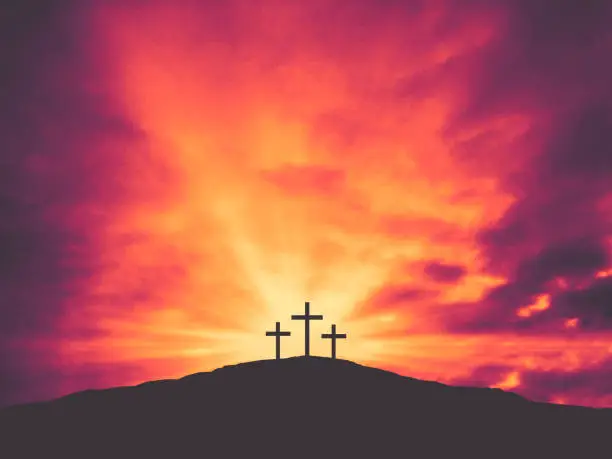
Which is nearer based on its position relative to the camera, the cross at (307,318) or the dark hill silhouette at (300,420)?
the dark hill silhouette at (300,420)

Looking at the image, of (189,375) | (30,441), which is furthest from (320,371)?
(30,441)

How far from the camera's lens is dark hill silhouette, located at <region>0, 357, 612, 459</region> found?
27516 mm

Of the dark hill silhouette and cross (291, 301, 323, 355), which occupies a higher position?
cross (291, 301, 323, 355)

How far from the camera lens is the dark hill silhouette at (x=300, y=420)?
90.3ft

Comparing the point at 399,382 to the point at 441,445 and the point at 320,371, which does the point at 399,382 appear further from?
the point at 441,445

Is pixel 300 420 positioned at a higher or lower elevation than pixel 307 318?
lower

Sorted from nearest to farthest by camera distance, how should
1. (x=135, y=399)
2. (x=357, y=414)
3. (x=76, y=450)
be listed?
(x=76, y=450)
(x=357, y=414)
(x=135, y=399)

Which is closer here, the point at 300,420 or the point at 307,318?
the point at 300,420

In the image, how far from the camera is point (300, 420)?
29.6 metres

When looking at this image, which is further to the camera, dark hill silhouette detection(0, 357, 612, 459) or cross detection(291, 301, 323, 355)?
cross detection(291, 301, 323, 355)

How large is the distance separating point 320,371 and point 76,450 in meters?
11.9

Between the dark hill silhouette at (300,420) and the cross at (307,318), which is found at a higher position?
the cross at (307,318)

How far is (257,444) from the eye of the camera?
90.8 feet

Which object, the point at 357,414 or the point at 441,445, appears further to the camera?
the point at 357,414
